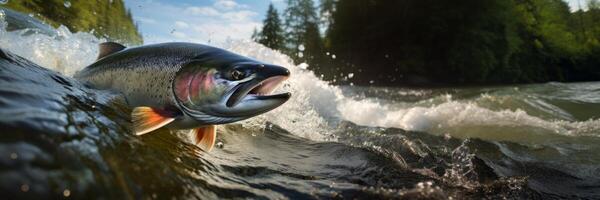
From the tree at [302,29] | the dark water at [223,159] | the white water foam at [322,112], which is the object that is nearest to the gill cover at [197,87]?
the dark water at [223,159]

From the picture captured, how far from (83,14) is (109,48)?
54.4 metres

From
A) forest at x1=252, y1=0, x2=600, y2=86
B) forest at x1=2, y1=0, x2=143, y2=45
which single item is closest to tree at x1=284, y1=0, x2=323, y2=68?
forest at x1=252, y1=0, x2=600, y2=86

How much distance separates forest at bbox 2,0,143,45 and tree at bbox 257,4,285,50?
23108 millimetres

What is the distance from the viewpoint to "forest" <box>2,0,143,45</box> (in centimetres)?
3772

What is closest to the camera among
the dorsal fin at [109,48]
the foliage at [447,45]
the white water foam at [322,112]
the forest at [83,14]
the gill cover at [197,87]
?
the gill cover at [197,87]

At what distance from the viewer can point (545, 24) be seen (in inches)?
2574

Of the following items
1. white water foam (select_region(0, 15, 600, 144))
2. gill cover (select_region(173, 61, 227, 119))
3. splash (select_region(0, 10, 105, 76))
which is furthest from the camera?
white water foam (select_region(0, 15, 600, 144))

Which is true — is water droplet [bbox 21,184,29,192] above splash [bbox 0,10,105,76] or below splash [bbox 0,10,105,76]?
below

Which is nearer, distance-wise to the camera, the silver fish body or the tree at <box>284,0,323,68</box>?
the silver fish body

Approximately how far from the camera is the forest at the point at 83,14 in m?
37.7

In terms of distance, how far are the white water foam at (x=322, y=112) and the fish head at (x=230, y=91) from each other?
3103 millimetres

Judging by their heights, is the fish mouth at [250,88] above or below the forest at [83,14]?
below

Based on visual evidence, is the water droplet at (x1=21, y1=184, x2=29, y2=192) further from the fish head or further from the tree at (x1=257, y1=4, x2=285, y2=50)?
the tree at (x1=257, y1=4, x2=285, y2=50)

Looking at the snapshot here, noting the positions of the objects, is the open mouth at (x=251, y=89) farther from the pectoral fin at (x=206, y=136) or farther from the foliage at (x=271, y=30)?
the foliage at (x=271, y=30)
